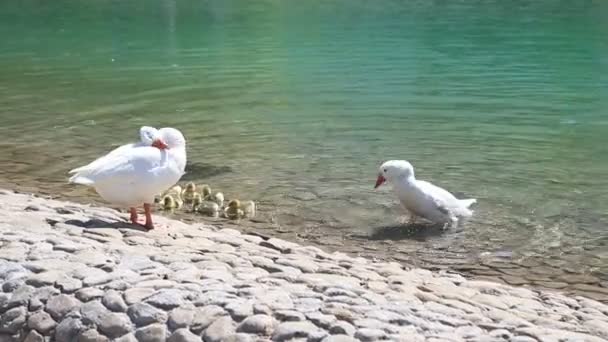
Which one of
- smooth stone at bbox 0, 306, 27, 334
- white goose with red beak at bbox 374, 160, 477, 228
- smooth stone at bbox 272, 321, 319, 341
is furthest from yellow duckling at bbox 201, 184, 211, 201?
smooth stone at bbox 272, 321, 319, 341

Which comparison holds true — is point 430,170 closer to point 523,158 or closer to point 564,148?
point 523,158

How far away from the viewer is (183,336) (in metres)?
7.61

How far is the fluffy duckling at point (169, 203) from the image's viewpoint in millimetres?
14062

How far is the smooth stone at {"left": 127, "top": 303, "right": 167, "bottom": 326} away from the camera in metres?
7.86

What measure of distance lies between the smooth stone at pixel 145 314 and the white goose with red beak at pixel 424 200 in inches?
234

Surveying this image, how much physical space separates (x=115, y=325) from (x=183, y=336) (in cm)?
67

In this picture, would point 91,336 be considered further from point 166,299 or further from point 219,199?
point 219,199

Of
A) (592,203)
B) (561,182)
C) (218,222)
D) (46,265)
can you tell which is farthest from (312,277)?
(561,182)

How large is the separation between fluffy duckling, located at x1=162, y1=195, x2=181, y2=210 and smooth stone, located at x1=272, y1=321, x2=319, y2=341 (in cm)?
678

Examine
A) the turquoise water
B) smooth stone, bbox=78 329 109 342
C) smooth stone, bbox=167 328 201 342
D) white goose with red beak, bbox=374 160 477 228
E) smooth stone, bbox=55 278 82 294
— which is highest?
smooth stone, bbox=55 278 82 294

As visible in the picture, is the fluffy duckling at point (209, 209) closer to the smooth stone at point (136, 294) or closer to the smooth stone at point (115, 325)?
the smooth stone at point (136, 294)

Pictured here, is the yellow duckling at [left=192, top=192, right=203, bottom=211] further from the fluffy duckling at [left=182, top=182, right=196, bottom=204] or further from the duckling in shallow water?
the duckling in shallow water

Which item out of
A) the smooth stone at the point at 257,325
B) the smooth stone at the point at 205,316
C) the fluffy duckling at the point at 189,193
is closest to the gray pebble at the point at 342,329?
the smooth stone at the point at 257,325

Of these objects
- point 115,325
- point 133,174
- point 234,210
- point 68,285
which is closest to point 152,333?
point 115,325
